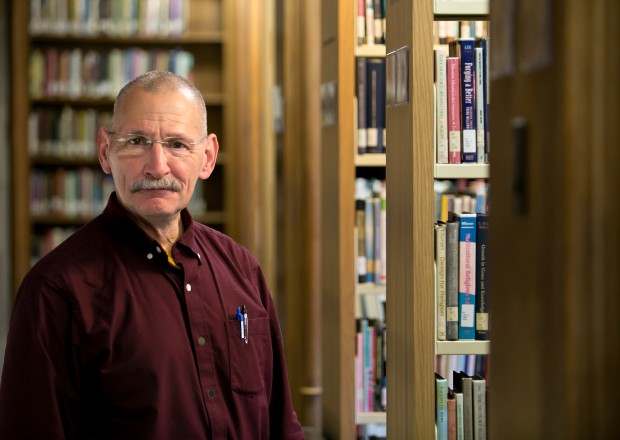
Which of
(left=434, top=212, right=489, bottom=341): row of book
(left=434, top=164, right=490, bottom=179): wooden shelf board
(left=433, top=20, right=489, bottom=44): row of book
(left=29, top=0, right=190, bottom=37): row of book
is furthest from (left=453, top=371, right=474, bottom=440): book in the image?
(left=29, top=0, right=190, bottom=37): row of book

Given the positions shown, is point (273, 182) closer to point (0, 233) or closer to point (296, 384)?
point (296, 384)

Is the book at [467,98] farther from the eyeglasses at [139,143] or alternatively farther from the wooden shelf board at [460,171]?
the eyeglasses at [139,143]

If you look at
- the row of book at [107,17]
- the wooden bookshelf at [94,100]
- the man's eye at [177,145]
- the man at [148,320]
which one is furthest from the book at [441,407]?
the row of book at [107,17]

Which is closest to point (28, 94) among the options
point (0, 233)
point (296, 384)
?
point (0, 233)

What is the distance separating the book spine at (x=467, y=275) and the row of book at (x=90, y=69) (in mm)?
4818

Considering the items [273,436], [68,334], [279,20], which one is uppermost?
[279,20]

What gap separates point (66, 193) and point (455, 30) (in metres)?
4.34

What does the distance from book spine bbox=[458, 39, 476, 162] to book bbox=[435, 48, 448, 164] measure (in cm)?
5

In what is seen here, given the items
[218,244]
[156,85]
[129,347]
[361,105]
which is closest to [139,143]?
[156,85]

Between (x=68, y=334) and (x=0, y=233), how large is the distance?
5.32 metres

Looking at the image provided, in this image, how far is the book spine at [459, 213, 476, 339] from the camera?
2.60 m

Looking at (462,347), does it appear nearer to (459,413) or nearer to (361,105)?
(459,413)

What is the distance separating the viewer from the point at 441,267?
2.58 m

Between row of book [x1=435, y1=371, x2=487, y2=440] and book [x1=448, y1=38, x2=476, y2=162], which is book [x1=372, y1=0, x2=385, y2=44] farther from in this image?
row of book [x1=435, y1=371, x2=487, y2=440]
